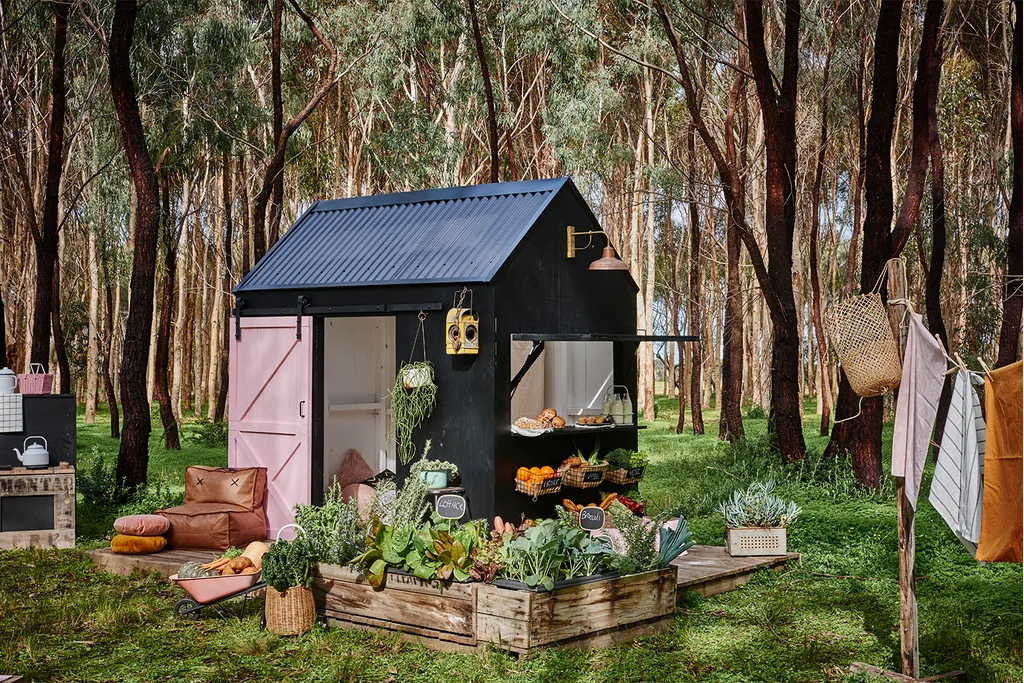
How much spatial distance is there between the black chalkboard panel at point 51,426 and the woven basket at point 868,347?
24.0 ft

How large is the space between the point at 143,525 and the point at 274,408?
160 cm

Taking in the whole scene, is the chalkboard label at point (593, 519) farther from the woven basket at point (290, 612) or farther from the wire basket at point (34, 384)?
the wire basket at point (34, 384)

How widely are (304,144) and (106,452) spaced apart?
8891mm

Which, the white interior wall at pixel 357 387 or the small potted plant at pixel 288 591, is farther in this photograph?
the white interior wall at pixel 357 387

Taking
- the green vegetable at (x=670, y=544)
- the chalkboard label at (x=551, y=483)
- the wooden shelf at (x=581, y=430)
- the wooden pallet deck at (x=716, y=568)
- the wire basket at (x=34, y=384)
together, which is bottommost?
the wooden pallet deck at (x=716, y=568)

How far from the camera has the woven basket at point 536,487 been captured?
871 centimetres

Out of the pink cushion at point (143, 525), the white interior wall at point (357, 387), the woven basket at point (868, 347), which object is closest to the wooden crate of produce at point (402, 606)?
the woven basket at point (868, 347)

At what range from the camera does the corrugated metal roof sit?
910 centimetres

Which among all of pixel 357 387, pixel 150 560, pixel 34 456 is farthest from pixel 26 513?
pixel 357 387

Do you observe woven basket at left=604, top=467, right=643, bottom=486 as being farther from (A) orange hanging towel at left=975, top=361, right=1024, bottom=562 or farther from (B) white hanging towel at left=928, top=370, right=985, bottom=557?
(A) orange hanging towel at left=975, top=361, right=1024, bottom=562

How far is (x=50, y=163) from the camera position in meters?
13.8

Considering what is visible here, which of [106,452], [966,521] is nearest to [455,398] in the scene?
[966,521]

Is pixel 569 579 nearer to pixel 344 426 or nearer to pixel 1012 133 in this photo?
pixel 344 426

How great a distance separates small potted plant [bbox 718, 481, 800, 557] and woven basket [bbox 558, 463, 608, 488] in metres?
1.36
